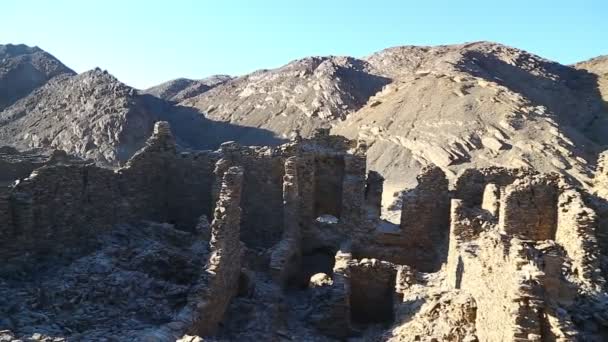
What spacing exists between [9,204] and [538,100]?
43458 millimetres

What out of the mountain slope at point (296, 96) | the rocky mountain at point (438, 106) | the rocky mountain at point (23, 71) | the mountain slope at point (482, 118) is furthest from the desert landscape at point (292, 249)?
the rocky mountain at point (23, 71)

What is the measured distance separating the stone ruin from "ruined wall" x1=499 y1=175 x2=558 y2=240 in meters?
0.03

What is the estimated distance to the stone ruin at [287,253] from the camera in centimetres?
798

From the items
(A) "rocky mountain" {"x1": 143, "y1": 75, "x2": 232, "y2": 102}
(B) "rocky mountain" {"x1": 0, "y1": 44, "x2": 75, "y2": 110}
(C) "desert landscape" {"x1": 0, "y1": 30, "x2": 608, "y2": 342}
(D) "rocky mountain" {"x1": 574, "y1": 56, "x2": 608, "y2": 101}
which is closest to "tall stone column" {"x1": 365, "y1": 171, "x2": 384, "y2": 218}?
(C) "desert landscape" {"x1": 0, "y1": 30, "x2": 608, "y2": 342}

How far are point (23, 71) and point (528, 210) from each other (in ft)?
158

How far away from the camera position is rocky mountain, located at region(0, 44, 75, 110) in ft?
155

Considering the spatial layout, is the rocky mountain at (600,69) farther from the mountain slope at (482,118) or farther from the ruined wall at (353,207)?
the ruined wall at (353,207)

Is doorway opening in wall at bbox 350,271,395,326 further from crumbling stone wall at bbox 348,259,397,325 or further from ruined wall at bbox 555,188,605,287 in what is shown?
ruined wall at bbox 555,188,605,287

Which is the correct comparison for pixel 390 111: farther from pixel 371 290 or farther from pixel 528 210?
pixel 371 290

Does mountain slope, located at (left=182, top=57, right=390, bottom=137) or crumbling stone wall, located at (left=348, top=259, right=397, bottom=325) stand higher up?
mountain slope, located at (left=182, top=57, right=390, bottom=137)

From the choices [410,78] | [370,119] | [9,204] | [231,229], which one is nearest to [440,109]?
[370,119]

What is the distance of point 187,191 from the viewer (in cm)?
1484

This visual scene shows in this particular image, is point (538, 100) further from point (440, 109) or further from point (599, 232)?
point (599, 232)

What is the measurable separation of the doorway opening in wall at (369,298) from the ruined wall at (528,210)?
2.89 meters
